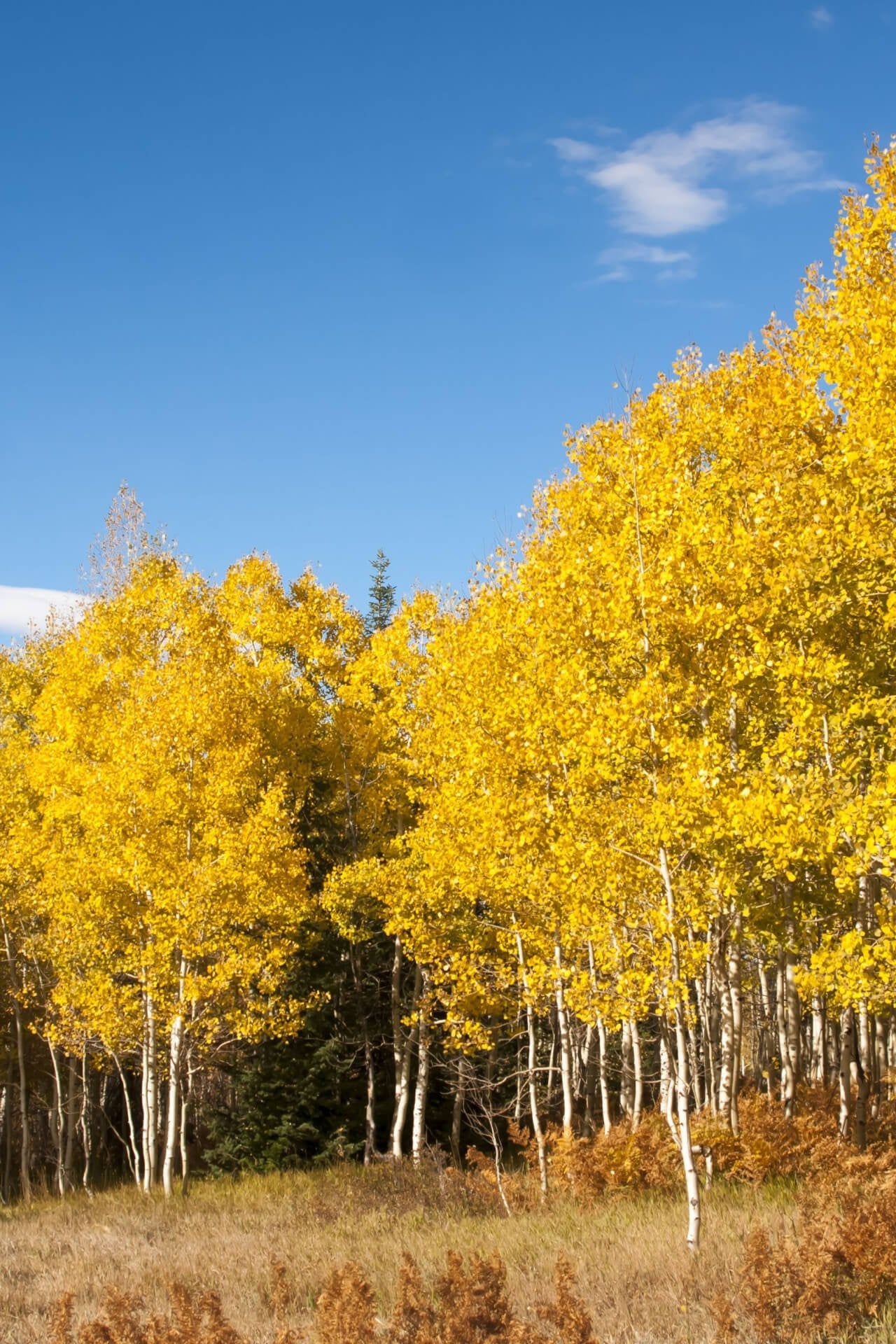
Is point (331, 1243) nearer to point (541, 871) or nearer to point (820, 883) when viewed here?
point (541, 871)

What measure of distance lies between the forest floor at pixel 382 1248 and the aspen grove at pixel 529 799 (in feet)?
2.38

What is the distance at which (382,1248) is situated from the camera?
10258mm

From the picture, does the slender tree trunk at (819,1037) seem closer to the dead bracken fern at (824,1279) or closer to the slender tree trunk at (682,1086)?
the slender tree trunk at (682,1086)

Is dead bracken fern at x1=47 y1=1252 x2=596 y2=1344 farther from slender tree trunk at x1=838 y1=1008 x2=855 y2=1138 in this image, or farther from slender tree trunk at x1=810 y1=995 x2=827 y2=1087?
slender tree trunk at x1=810 y1=995 x2=827 y2=1087

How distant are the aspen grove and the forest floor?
0.72 metres

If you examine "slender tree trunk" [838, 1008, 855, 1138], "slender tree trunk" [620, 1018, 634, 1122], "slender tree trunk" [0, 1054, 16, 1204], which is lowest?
"slender tree trunk" [0, 1054, 16, 1204]

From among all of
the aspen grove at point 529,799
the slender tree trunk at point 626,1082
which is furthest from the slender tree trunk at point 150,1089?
the slender tree trunk at point 626,1082

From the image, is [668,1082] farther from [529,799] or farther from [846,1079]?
[529,799]

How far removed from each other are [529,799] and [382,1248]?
4616mm

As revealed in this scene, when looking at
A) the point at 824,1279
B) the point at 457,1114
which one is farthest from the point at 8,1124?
the point at 824,1279

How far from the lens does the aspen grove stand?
9383 mm

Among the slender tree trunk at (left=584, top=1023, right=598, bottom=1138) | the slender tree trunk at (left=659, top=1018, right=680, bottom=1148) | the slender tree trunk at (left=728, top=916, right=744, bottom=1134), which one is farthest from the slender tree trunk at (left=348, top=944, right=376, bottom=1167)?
the slender tree trunk at (left=728, top=916, right=744, bottom=1134)

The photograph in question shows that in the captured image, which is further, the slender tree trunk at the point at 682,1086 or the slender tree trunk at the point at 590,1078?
the slender tree trunk at the point at 590,1078

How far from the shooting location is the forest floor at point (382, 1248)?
723 centimetres
